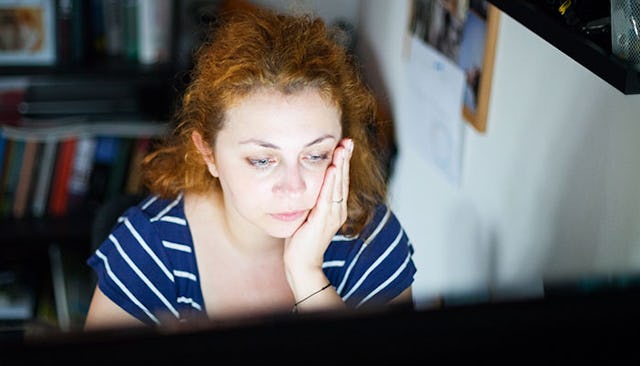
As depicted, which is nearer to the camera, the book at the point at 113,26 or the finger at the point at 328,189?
the finger at the point at 328,189

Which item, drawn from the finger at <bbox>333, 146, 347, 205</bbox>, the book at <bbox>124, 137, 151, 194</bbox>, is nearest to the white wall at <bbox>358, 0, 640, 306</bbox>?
the finger at <bbox>333, 146, 347, 205</bbox>

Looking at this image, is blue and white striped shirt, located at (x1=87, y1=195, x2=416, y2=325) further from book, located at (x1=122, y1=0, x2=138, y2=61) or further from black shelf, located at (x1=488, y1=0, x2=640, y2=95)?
book, located at (x1=122, y1=0, x2=138, y2=61)

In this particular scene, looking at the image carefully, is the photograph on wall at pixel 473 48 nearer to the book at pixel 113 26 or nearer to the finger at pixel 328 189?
the finger at pixel 328 189

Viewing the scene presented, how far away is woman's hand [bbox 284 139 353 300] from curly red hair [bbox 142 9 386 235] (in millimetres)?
63

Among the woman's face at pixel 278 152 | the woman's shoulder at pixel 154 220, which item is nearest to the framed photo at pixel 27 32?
the woman's shoulder at pixel 154 220

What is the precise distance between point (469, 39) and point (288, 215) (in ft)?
2.63

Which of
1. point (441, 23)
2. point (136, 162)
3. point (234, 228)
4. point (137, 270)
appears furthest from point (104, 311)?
point (136, 162)

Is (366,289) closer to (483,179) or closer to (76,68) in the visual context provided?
(483,179)

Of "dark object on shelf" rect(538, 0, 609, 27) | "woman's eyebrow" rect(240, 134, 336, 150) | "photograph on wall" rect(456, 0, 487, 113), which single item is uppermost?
"photograph on wall" rect(456, 0, 487, 113)

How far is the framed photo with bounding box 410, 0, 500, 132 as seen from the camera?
1726mm

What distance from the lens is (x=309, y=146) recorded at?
1.10 meters

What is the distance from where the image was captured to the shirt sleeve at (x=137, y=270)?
1.27 metres

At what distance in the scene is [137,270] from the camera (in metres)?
1.29

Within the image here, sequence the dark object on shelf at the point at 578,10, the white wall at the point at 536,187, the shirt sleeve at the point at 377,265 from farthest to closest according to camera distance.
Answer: the white wall at the point at 536,187
the shirt sleeve at the point at 377,265
the dark object on shelf at the point at 578,10
